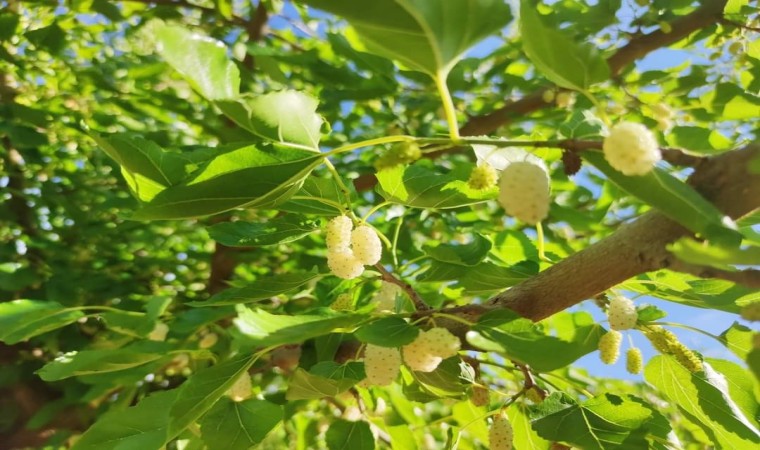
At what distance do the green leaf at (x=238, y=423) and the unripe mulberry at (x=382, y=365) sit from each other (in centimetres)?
17

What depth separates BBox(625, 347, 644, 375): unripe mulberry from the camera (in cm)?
86

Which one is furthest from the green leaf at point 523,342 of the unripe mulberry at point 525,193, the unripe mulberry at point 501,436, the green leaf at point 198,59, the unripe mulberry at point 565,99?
the unripe mulberry at point 565,99

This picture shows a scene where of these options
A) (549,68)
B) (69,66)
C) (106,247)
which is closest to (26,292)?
(106,247)

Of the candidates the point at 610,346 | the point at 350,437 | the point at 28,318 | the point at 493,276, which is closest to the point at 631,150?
the point at 493,276

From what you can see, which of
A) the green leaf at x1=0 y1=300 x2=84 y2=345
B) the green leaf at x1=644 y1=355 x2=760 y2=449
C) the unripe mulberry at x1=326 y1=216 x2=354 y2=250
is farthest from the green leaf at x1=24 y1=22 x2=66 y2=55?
the green leaf at x1=644 y1=355 x2=760 y2=449

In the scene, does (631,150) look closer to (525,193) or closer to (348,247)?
(525,193)

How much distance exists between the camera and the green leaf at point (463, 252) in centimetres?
73

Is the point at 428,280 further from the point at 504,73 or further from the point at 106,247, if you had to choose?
the point at 106,247

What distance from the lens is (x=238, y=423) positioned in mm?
792

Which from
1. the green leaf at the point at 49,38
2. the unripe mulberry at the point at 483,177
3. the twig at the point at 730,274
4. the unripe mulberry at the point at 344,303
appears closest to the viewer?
the twig at the point at 730,274

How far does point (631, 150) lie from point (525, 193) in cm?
9

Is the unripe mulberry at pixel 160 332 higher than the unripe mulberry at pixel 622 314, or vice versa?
the unripe mulberry at pixel 622 314

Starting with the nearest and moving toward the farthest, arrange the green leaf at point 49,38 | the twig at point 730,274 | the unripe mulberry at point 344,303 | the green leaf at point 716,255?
1. the green leaf at point 716,255
2. the twig at point 730,274
3. the unripe mulberry at point 344,303
4. the green leaf at point 49,38

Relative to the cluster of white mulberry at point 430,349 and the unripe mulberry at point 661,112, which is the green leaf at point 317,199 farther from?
the unripe mulberry at point 661,112
